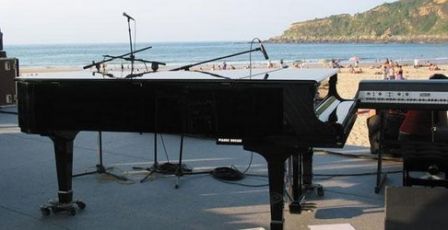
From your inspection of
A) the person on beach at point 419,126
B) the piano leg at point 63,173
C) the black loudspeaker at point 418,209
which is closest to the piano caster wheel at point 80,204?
the piano leg at point 63,173

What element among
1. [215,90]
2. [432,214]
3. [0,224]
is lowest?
[0,224]

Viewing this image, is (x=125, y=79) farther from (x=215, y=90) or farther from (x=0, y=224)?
(x=0, y=224)

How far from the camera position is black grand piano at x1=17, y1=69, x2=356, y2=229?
332cm

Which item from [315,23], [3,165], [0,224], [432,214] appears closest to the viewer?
[432,214]

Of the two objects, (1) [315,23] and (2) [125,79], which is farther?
(1) [315,23]

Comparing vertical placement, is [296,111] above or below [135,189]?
above

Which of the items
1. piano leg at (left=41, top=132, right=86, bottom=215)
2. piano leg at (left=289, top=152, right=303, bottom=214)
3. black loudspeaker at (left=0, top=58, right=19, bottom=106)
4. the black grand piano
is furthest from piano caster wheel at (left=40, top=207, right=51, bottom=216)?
black loudspeaker at (left=0, top=58, right=19, bottom=106)

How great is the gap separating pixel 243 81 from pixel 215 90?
174mm

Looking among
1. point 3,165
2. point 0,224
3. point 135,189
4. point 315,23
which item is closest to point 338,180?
point 135,189

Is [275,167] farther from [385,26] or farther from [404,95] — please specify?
[385,26]

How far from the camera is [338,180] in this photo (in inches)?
209

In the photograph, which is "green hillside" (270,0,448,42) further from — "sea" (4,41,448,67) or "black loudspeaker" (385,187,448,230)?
"black loudspeaker" (385,187,448,230)

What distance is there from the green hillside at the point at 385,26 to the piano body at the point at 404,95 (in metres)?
113

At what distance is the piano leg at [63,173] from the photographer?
13.7 ft
